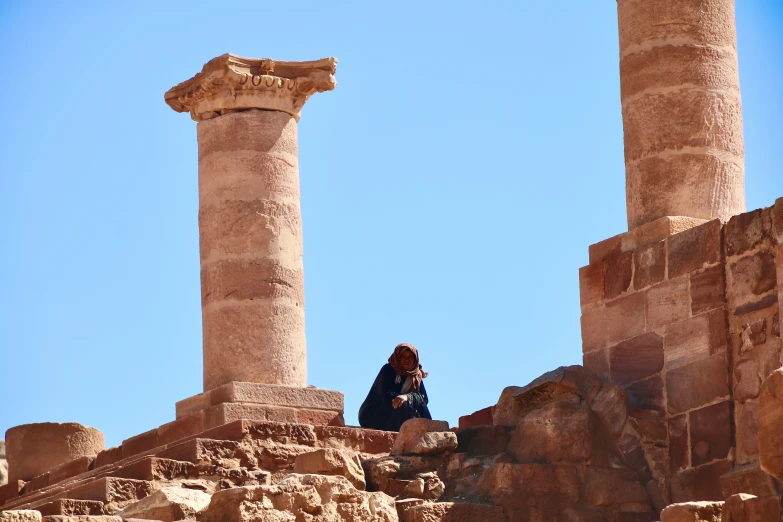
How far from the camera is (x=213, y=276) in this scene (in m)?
15.2

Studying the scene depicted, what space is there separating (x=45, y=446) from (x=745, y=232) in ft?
28.0

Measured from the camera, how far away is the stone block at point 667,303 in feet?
38.7

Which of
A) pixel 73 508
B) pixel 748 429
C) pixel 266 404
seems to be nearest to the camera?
pixel 73 508

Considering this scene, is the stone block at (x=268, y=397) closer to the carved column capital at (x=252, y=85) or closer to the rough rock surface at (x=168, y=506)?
the carved column capital at (x=252, y=85)

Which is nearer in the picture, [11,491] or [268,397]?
[268,397]

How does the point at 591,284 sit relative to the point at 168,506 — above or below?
above

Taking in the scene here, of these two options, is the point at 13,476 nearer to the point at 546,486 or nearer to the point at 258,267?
the point at 258,267

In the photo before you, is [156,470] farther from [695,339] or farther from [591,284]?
[695,339]

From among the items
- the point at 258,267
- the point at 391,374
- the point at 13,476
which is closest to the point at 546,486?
the point at 391,374

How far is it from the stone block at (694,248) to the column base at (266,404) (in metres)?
3.59

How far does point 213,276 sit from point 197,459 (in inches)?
132

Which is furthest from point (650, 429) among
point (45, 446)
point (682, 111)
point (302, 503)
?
point (45, 446)

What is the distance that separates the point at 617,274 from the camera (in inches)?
492

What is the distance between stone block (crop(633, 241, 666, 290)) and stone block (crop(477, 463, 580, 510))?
5.38 feet
